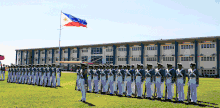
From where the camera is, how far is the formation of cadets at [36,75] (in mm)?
19828

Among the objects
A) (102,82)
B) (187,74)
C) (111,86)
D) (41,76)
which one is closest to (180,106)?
(187,74)

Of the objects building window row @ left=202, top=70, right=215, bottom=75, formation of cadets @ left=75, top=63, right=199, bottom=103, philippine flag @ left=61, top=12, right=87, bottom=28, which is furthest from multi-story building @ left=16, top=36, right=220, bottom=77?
formation of cadets @ left=75, top=63, right=199, bottom=103

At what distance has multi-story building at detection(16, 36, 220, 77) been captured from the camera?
46.6m

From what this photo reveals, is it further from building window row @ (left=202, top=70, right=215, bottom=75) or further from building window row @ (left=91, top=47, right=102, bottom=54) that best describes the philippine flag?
building window row @ (left=202, top=70, right=215, bottom=75)

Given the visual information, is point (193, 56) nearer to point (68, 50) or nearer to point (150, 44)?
point (150, 44)

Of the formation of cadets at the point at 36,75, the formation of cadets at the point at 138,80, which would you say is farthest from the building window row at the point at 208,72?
the formation of cadets at the point at 138,80

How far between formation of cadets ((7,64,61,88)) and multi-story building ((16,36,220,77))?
34758mm

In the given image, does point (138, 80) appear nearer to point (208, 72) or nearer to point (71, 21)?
point (71, 21)

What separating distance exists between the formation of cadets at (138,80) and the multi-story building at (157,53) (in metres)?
37.8

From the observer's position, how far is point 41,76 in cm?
2092

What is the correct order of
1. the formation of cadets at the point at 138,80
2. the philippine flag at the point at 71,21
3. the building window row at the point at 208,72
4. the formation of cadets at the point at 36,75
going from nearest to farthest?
the formation of cadets at the point at 138,80, the formation of cadets at the point at 36,75, the philippine flag at the point at 71,21, the building window row at the point at 208,72

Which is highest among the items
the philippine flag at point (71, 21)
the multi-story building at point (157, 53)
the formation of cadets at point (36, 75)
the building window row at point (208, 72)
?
the philippine flag at point (71, 21)

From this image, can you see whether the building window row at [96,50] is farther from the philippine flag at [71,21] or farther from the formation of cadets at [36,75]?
the formation of cadets at [36,75]

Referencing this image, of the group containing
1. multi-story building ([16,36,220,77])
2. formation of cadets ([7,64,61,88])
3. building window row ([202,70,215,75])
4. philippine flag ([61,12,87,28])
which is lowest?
building window row ([202,70,215,75])
